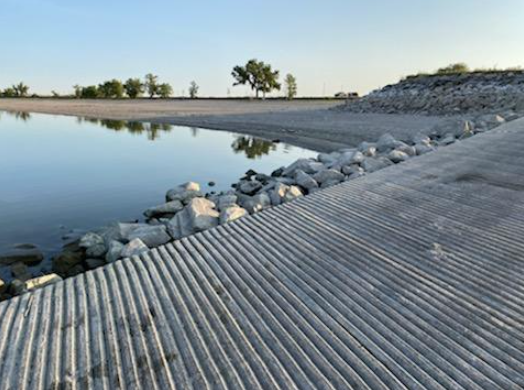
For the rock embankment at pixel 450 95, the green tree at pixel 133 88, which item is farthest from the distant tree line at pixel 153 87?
the rock embankment at pixel 450 95

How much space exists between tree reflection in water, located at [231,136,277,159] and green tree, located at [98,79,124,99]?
5305 cm

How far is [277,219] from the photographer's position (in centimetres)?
367

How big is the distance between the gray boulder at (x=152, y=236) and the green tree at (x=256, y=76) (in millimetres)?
62001

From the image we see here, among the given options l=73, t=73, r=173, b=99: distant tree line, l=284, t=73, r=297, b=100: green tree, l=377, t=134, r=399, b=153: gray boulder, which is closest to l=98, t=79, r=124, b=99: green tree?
l=73, t=73, r=173, b=99: distant tree line

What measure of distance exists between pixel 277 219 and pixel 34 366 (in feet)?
7.68

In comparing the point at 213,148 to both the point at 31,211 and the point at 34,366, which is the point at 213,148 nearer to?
the point at 31,211

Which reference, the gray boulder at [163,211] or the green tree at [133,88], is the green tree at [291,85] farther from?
the gray boulder at [163,211]

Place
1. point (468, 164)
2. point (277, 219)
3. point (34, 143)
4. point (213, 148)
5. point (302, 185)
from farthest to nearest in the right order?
1. point (34, 143)
2. point (213, 148)
3. point (302, 185)
4. point (468, 164)
5. point (277, 219)

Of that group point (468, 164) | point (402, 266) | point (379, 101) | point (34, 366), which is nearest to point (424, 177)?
point (468, 164)

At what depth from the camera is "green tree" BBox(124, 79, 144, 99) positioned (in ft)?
214

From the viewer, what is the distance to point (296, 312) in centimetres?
217

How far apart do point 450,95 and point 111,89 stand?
57.1 meters

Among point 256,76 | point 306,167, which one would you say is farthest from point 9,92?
point 306,167

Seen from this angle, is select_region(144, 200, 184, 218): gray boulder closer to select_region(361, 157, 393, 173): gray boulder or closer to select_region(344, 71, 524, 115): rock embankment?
select_region(361, 157, 393, 173): gray boulder
